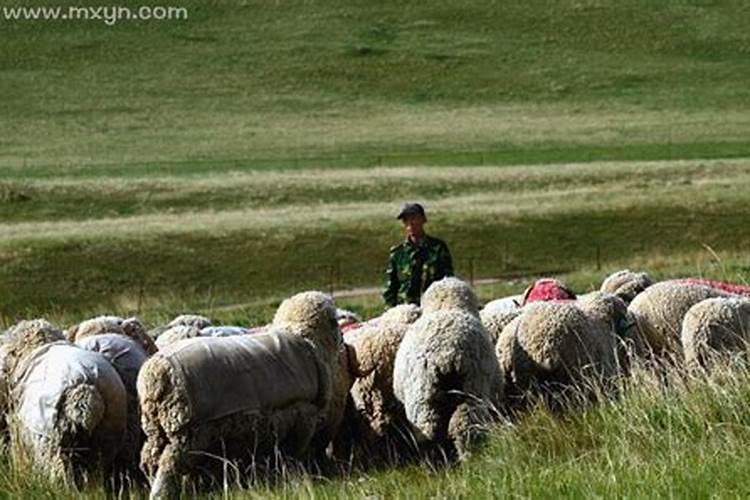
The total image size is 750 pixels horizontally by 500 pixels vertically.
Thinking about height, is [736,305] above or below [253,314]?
above

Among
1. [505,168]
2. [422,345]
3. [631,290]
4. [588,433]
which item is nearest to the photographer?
[588,433]

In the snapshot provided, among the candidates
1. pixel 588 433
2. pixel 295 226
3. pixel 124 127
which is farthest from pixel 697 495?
pixel 124 127

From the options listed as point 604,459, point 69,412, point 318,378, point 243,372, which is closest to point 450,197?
point 318,378

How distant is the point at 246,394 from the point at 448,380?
144cm

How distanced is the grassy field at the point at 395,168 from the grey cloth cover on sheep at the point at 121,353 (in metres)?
1.17

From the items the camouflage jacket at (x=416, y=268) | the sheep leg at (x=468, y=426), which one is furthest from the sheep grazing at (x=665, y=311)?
the camouflage jacket at (x=416, y=268)

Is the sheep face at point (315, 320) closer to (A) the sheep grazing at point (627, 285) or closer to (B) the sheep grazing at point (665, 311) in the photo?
(B) the sheep grazing at point (665, 311)

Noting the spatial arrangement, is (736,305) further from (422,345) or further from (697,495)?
(697,495)

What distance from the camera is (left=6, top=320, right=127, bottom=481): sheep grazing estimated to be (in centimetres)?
1098

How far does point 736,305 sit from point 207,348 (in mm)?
4281

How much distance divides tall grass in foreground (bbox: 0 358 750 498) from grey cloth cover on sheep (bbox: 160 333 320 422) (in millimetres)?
691

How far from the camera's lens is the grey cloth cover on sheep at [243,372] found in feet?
35.9

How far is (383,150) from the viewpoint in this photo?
72.9 meters

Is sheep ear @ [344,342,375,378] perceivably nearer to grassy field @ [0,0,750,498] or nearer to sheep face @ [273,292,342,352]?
sheep face @ [273,292,342,352]
